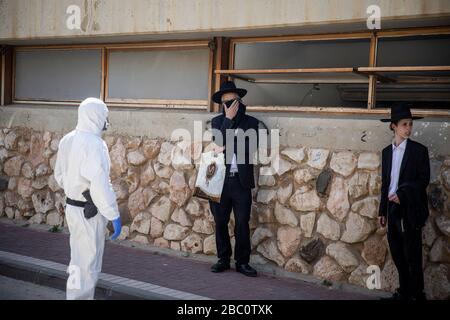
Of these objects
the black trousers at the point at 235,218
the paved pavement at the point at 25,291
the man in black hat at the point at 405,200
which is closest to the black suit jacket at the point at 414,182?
the man in black hat at the point at 405,200

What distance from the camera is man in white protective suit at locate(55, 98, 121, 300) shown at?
529cm

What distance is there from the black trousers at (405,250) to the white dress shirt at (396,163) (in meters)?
0.16

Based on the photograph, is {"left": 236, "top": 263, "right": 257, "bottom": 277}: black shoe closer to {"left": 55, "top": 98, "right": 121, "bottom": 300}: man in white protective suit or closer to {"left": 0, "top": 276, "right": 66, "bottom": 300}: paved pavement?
{"left": 0, "top": 276, "right": 66, "bottom": 300}: paved pavement

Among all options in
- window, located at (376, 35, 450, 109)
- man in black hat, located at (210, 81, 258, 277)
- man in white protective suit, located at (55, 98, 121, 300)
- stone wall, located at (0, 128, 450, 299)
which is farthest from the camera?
man in black hat, located at (210, 81, 258, 277)

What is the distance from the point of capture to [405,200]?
5914 mm

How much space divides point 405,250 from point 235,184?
2.09 metres

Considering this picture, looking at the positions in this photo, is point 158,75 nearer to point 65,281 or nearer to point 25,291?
point 65,281

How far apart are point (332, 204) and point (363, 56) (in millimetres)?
2100

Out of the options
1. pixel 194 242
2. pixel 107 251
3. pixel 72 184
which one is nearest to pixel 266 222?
pixel 194 242

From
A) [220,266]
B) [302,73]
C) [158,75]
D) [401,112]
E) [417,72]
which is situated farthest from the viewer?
[158,75]

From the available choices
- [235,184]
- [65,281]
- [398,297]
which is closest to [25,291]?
[65,281]

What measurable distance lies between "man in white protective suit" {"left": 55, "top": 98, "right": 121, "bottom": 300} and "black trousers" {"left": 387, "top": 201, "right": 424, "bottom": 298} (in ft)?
8.89

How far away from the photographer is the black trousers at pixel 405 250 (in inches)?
234

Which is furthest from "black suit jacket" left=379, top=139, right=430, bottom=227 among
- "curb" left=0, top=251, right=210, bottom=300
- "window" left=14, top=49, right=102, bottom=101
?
"window" left=14, top=49, right=102, bottom=101
